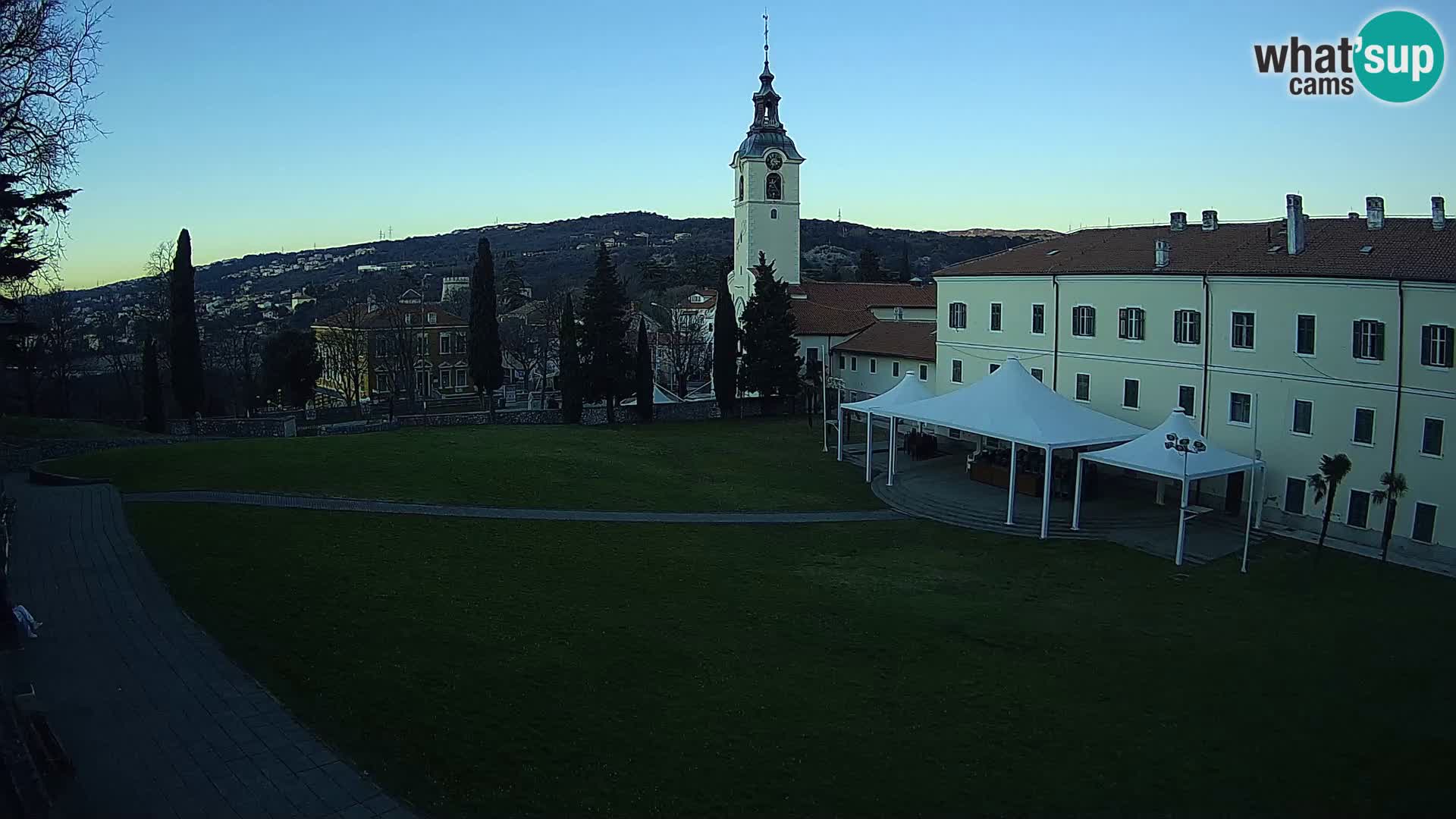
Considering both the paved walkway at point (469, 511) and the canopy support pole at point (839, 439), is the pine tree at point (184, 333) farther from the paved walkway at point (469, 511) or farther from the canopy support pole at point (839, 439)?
the canopy support pole at point (839, 439)

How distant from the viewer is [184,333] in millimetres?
33250

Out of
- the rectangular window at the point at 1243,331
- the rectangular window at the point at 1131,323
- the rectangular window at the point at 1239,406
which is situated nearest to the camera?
the rectangular window at the point at 1243,331

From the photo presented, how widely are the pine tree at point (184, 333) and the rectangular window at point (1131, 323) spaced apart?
31487mm

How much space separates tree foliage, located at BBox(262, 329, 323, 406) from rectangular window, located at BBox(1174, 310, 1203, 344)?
36337 millimetres

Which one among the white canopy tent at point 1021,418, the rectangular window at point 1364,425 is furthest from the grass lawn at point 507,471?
the rectangular window at point 1364,425

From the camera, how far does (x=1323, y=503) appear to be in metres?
20.8

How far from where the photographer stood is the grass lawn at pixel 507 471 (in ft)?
74.1

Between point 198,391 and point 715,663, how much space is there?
28.7 metres

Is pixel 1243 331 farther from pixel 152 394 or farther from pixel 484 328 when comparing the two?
pixel 152 394

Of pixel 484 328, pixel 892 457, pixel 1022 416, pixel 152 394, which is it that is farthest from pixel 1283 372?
pixel 152 394

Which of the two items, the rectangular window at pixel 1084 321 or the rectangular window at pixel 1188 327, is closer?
the rectangular window at pixel 1188 327

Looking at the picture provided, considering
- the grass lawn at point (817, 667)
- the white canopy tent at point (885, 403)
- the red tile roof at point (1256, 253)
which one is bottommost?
the grass lawn at point (817, 667)

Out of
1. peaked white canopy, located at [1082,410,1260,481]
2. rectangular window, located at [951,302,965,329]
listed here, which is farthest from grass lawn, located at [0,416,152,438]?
peaked white canopy, located at [1082,410,1260,481]

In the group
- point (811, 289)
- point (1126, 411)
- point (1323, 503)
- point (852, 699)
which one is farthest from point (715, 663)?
point (811, 289)
